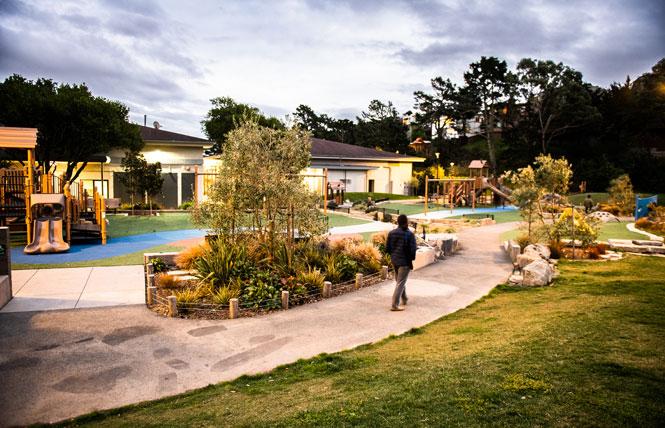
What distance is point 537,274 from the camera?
1067 centimetres

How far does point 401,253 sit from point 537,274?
4129 mm

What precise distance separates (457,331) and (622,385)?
3202 millimetres

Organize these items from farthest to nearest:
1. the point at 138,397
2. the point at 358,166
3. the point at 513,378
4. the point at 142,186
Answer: the point at 358,166
the point at 142,186
the point at 138,397
the point at 513,378

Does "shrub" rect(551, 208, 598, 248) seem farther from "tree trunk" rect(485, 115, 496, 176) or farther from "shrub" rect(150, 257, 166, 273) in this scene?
"tree trunk" rect(485, 115, 496, 176)

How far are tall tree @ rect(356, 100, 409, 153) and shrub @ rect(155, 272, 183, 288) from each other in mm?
57819

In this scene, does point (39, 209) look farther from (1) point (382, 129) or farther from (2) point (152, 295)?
(1) point (382, 129)

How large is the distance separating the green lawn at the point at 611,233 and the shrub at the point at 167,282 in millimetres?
13828

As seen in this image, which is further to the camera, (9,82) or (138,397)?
(9,82)

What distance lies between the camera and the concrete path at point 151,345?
5422 mm

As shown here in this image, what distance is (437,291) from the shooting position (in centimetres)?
1038

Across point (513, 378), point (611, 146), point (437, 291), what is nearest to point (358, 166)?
point (611, 146)

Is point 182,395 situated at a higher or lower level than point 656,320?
lower

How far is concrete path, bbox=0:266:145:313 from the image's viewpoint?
8.98 metres

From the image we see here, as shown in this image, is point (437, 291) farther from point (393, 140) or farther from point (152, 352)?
point (393, 140)
